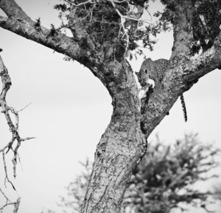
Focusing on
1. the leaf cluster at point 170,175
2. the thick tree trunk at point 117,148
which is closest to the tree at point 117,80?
the thick tree trunk at point 117,148

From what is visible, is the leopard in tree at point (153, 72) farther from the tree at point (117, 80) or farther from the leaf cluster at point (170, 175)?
the leaf cluster at point (170, 175)

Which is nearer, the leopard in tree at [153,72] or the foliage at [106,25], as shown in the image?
the foliage at [106,25]

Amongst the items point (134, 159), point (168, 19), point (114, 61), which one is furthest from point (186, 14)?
point (134, 159)

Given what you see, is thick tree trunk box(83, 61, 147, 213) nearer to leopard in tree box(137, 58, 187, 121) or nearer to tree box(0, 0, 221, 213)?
tree box(0, 0, 221, 213)

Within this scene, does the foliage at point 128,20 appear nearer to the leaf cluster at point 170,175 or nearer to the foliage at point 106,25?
the foliage at point 106,25

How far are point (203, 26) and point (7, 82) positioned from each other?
4.19 m

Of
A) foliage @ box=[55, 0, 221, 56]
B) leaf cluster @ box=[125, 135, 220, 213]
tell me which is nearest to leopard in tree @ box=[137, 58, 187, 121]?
foliage @ box=[55, 0, 221, 56]

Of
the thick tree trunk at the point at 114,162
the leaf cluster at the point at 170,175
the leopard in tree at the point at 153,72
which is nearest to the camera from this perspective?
the thick tree trunk at the point at 114,162

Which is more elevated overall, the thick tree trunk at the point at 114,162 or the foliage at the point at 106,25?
the foliage at the point at 106,25

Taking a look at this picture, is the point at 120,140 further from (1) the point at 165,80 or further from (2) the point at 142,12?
(2) the point at 142,12

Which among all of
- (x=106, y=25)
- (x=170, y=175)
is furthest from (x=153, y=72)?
(x=170, y=175)

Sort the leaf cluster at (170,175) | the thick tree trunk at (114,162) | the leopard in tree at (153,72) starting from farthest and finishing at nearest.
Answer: the leaf cluster at (170,175)
the leopard in tree at (153,72)
the thick tree trunk at (114,162)

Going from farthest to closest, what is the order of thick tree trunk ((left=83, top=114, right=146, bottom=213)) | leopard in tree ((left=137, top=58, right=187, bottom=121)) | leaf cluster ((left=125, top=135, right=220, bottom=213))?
1. leaf cluster ((left=125, top=135, right=220, bottom=213))
2. leopard in tree ((left=137, top=58, right=187, bottom=121))
3. thick tree trunk ((left=83, top=114, right=146, bottom=213))

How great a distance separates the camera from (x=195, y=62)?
4.77m
